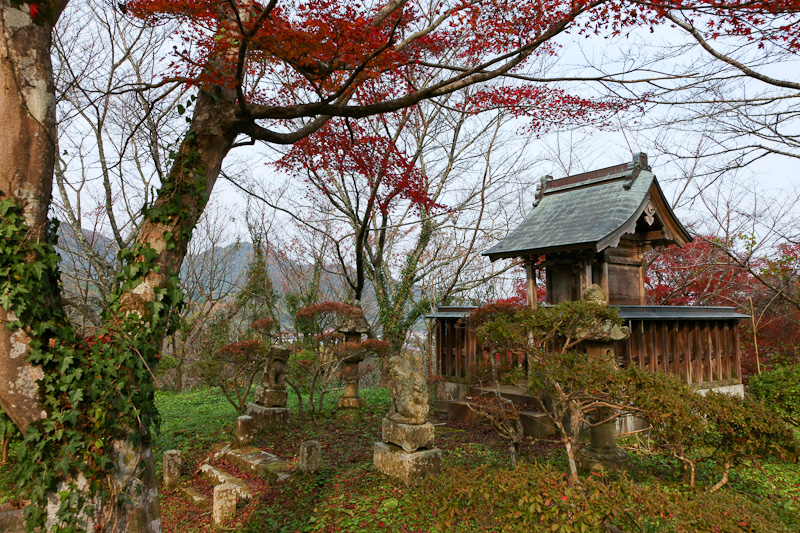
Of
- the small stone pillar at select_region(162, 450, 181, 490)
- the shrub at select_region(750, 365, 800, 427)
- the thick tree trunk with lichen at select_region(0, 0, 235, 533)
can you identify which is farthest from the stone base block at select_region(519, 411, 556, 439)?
the thick tree trunk with lichen at select_region(0, 0, 235, 533)

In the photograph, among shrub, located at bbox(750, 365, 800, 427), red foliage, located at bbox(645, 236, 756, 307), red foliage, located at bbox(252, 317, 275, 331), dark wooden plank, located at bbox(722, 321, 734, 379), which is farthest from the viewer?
red foliage, located at bbox(645, 236, 756, 307)

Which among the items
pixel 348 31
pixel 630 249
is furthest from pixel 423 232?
pixel 348 31

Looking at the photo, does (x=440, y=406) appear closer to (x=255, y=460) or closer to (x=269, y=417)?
(x=269, y=417)

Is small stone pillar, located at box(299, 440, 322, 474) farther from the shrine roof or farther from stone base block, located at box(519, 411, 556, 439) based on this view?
the shrine roof

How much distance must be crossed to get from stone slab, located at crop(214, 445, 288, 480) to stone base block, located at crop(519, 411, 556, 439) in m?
3.98

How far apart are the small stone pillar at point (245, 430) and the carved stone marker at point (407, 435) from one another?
105 inches

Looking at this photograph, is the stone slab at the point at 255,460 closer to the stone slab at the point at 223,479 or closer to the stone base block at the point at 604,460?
the stone slab at the point at 223,479

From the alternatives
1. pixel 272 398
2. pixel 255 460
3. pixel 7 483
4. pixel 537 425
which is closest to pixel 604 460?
pixel 537 425

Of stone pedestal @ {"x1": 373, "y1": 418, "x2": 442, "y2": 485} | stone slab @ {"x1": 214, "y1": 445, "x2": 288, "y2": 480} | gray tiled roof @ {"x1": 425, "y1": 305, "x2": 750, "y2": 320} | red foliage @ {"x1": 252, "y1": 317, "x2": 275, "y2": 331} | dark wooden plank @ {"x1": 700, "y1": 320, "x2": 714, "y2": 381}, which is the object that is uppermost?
gray tiled roof @ {"x1": 425, "y1": 305, "x2": 750, "y2": 320}

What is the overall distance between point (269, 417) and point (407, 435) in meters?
3.41

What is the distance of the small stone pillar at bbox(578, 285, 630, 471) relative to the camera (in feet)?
18.5

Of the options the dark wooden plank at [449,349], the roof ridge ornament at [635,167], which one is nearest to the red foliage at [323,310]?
the dark wooden plank at [449,349]

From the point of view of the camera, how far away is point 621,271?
9758 mm

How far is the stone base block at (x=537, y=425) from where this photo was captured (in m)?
7.44
